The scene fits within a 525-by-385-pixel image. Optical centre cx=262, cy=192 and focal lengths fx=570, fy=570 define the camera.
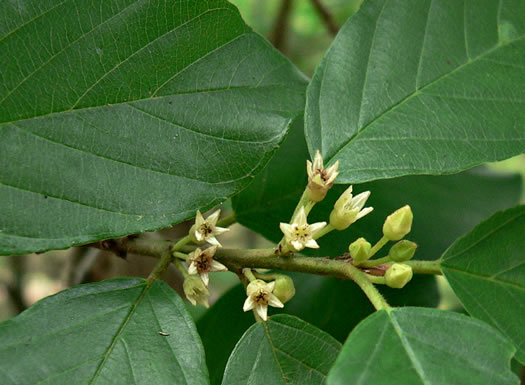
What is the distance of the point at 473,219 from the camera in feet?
5.19

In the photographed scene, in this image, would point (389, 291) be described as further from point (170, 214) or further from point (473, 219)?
point (170, 214)

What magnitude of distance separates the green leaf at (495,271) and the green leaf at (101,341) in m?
0.51

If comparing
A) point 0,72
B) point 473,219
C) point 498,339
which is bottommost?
point 473,219

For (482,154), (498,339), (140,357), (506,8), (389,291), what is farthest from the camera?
(389,291)

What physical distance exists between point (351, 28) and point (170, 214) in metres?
0.57

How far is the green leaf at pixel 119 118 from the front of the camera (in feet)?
3.39

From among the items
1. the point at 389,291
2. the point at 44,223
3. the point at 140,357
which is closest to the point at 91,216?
the point at 44,223

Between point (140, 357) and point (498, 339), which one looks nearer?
point (498, 339)

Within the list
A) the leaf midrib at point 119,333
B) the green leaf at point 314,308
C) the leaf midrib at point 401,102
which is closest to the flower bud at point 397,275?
the leaf midrib at point 401,102

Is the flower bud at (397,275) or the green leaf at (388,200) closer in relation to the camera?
the flower bud at (397,275)

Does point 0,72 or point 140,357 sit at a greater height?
point 0,72

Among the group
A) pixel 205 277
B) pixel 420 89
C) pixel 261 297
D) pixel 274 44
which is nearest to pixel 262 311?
pixel 261 297

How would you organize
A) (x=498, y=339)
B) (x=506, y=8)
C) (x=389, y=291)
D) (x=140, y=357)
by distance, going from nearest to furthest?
(x=498, y=339), (x=140, y=357), (x=506, y=8), (x=389, y=291)

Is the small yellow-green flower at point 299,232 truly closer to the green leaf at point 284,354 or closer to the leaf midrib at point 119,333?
the green leaf at point 284,354
